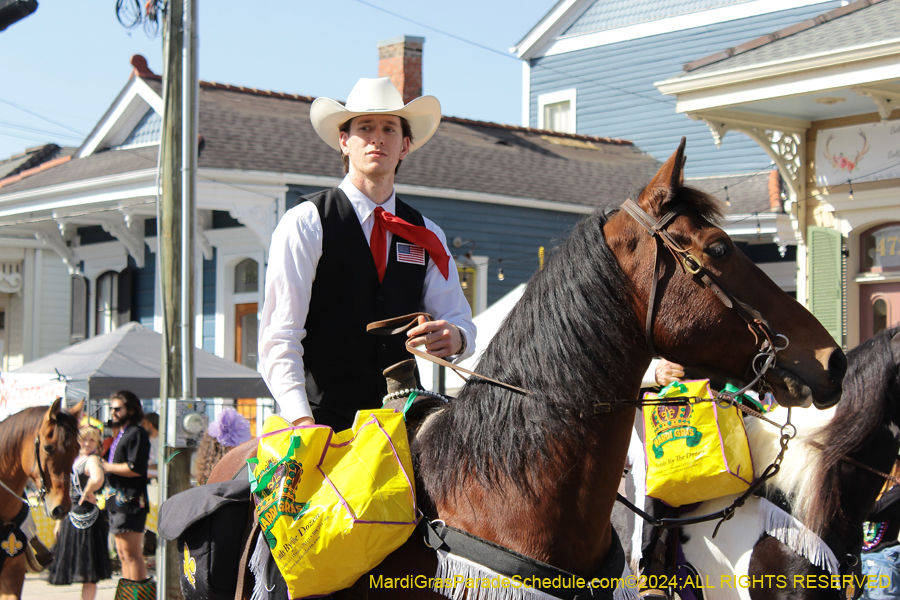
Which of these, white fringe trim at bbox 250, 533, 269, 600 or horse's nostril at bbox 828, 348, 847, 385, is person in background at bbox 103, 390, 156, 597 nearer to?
white fringe trim at bbox 250, 533, 269, 600

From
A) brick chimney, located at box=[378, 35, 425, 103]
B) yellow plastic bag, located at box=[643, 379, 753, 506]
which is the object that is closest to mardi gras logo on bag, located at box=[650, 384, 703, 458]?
yellow plastic bag, located at box=[643, 379, 753, 506]

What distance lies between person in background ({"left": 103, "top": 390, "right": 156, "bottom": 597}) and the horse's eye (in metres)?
6.19

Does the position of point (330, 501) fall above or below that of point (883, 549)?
above

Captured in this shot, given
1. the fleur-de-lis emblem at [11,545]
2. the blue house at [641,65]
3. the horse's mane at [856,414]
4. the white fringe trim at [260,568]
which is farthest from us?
the blue house at [641,65]

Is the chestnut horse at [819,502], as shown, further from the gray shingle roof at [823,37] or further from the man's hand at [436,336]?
the gray shingle roof at [823,37]

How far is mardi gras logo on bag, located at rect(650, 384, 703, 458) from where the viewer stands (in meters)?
3.87

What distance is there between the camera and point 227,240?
13453 mm

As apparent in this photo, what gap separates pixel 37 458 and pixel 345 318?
4.38m

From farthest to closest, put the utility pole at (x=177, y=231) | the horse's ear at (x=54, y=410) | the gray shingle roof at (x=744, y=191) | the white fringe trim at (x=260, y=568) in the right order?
the gray shingle roof at (x=744, y=191) → the utility pole at (x=177, y=231) → the horse's ear at (x=54, y=410) → the white fringe trim at (x=260, y=568)

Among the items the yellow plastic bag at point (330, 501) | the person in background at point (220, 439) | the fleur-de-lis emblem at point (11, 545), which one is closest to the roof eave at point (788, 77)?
the person in background at point (220, 439)

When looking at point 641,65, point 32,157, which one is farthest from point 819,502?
point 32,157

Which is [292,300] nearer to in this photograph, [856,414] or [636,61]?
[856,414]

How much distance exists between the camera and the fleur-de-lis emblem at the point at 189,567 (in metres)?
2.58

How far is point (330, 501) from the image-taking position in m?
2.19
